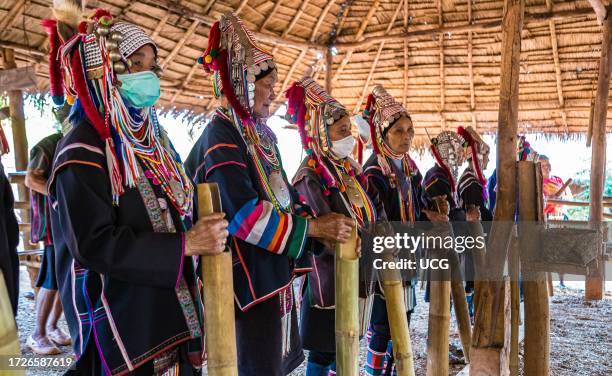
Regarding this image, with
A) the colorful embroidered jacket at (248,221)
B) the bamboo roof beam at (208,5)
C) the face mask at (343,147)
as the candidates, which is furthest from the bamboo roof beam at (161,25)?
the colorful embroidered jacket at (248,221)

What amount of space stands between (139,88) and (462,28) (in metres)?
6.11

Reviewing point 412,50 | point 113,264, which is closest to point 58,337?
point 113,264

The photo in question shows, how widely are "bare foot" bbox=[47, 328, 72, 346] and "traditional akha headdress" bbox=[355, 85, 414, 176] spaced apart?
2.66 meters

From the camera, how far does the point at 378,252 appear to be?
253 centimetres

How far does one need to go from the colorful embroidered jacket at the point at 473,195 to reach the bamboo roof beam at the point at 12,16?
4.37m

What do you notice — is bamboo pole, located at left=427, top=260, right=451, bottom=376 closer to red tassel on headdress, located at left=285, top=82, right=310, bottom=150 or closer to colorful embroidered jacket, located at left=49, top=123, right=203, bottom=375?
red tassel on headdress, located at left=285, top=82, right=310, bottom=150

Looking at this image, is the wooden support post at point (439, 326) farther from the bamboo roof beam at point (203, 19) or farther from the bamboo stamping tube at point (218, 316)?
the bamboo roof beam at point (203, 19)

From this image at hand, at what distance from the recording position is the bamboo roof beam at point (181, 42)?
6.75m

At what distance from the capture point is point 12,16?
5418 mm

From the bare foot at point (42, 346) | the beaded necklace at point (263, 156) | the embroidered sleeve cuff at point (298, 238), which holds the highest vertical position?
the beaded necklace at point (263, 156)

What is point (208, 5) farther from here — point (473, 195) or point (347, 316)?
point (347, 316)

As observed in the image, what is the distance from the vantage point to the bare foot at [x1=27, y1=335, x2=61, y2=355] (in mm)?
3930

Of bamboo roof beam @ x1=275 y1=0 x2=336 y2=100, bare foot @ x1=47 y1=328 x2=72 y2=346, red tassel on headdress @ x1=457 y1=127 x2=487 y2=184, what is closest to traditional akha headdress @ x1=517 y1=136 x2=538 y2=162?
red tassel on headdress @ x1=457 y1=127 x2=487 y2=184

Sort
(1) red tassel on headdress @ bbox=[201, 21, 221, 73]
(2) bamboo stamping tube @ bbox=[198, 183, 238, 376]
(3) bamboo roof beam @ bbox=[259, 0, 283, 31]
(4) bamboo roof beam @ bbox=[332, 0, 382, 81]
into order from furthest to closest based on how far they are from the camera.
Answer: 1. (4) bamboo roof beam @ bbox=[332, 0, 382, 81]
2. (3) bamboo roof beam @ bbox=[259, 0, 283, 31]
3. (1) red tassel on headdress @ bbox=[201, 21, 221, 73]
4. (2) bamboo stamping tube @ bbox=[198, 183, 238, 376]
